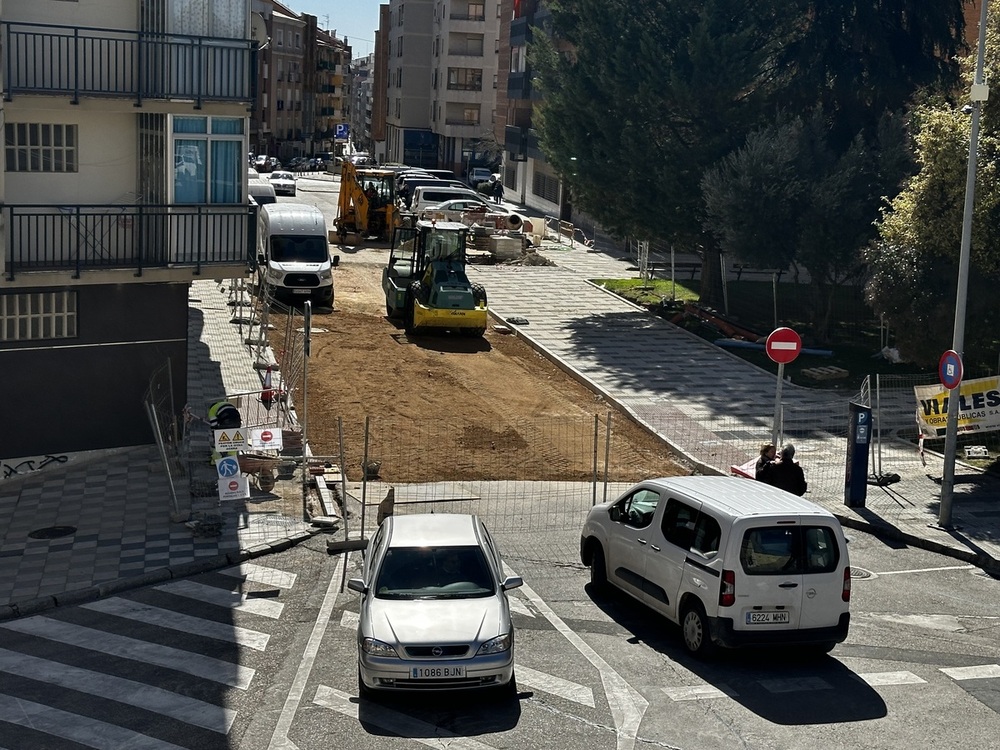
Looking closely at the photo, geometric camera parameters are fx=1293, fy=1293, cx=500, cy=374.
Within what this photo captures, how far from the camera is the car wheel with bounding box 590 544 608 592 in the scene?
606 inches

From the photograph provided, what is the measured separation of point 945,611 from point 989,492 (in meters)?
6.40

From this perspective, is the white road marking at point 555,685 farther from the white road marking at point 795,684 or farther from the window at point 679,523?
the window at point 679,523

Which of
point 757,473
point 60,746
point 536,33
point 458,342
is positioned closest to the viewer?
point 60,746

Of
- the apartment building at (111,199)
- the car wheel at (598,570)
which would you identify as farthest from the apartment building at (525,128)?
the car wheel at (598,570)

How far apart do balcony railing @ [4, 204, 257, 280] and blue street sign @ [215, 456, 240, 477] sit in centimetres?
426

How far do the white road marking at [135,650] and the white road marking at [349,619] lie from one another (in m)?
1.56

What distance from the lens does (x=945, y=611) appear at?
15.3m

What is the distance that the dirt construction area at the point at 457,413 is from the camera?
71.6ft

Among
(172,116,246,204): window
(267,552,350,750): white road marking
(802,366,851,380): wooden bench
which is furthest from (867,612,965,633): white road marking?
(802,366,851,380): wooden bench

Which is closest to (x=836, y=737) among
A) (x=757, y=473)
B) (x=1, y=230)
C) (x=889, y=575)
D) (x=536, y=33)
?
(x=889, y=575)

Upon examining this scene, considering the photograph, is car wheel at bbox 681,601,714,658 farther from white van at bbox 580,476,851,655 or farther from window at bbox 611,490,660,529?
window at bbox 611,490,660,529

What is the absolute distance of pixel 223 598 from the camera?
15125 mm

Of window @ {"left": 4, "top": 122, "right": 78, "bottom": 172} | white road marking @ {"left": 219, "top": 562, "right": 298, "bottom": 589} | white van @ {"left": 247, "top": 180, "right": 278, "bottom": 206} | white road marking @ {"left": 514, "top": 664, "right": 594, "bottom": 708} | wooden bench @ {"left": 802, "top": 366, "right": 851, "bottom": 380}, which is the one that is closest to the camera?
white road marking @ {"left": 514, "top": 664, "right": 594, "bottom": 708}

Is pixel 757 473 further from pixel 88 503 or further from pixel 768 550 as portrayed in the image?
pixel 88 503
